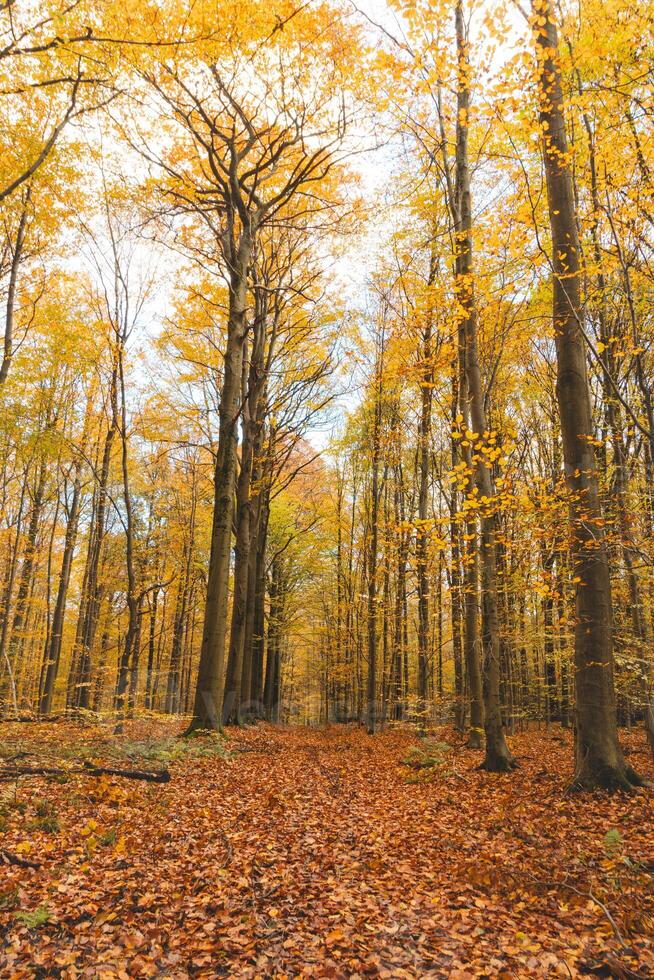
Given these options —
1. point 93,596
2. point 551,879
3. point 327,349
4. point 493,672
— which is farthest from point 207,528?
point 551,879

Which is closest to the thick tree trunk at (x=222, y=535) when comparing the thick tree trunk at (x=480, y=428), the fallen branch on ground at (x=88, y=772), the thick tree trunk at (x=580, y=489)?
the fallen branch on ground at (x=88, y=772)

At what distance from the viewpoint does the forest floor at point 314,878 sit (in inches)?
130

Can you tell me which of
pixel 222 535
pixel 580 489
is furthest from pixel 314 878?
pixel 222 535

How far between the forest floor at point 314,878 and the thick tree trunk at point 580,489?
53cm

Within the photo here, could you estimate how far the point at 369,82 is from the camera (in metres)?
9.66

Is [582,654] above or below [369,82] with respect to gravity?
below

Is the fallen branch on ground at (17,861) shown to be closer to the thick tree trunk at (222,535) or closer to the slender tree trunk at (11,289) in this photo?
the thick tree trunk at (222,535)

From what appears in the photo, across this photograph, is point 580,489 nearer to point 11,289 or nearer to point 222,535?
point 222,535

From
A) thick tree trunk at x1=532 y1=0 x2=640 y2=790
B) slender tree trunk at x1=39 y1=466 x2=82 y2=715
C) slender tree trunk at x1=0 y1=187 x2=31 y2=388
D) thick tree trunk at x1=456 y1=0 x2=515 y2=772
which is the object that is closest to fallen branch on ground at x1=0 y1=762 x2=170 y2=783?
thick tree trunk at x1=456 y1=0 x2=515 y2=772

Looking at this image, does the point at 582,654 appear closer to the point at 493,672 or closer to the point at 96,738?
the point at 493,672

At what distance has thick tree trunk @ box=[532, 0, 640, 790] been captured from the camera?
6141 mm

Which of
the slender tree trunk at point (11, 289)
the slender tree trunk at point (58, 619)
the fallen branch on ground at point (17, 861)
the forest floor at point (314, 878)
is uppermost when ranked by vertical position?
the slender tree trunk at point (11, 289)

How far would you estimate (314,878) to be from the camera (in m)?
4.56

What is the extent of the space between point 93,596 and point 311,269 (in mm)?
11634
